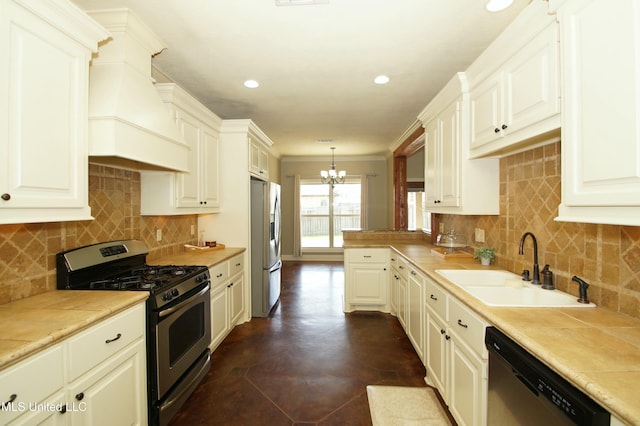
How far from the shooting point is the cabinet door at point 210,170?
10.1ft

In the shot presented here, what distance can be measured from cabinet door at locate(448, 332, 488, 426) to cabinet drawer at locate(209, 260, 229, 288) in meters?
1.99

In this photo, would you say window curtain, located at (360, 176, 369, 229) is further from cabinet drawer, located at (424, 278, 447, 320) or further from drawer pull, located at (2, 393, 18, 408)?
drawer pull, located at (2, 393, 18, 408)

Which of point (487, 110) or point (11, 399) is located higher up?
point (487, 110)

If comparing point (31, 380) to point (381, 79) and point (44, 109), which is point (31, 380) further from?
point (381, 79)

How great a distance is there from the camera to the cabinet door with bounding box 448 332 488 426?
4.75 feet

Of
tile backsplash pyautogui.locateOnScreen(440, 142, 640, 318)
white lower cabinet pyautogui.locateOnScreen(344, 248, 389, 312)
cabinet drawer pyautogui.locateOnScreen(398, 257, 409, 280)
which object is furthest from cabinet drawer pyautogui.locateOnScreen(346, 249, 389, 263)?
tile backsplash pyautogui.locateOnScreen(440, 142, 640, 318)

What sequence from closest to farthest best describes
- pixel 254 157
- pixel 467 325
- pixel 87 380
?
pixel 87 380 → pixel 467 325 → pixel 254 157

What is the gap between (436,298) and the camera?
2100 mm

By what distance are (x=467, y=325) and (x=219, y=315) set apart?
7.29 feet

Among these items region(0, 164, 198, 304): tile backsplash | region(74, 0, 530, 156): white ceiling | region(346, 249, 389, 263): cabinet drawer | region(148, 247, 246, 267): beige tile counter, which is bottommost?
region(346, 249, 389, 263): cabinet drawer

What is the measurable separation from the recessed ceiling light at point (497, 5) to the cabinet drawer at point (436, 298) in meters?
1.81

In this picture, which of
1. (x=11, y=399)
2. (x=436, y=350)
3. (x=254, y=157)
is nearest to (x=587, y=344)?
(x=436, y=350)

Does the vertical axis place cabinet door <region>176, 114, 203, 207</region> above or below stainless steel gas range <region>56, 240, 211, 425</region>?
above

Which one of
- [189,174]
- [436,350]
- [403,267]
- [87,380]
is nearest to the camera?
[87,380]
